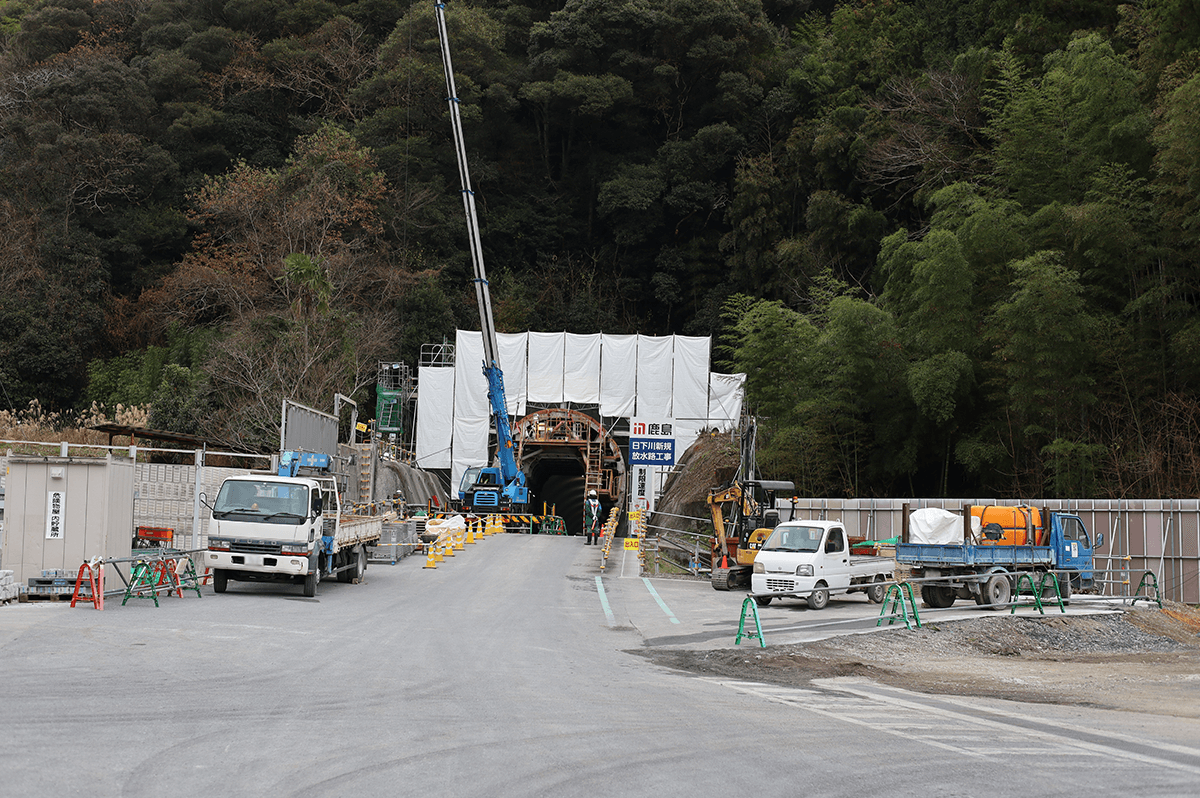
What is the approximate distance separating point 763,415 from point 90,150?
39277mm

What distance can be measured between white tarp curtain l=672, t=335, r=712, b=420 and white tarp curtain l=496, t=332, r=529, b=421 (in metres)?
8.49

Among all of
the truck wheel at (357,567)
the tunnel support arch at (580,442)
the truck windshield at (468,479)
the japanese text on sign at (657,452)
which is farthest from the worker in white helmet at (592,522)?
the tunnel support arch at (580,442)

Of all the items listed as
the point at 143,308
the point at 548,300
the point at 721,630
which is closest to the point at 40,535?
the point at 721,630

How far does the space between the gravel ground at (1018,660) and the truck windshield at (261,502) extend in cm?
832

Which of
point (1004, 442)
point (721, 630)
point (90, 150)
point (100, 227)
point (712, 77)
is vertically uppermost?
point (712, 77)

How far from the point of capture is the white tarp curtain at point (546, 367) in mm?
55469

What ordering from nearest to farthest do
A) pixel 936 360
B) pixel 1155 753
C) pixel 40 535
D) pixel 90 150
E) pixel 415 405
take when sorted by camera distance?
pixel 1155 753 < pixel 40 535 < pixel 936 360 < pixel 90 150 < pixel 415 405

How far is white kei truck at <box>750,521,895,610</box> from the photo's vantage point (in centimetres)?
2075

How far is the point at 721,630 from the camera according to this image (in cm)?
1675

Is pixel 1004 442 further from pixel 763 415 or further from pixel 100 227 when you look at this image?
pixel 100 227

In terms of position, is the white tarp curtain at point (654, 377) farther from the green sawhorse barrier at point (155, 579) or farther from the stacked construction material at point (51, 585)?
the stacked construction material at point (51, 585)

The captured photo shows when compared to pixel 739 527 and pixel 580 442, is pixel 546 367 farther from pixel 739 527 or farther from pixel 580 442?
pixel 739 527

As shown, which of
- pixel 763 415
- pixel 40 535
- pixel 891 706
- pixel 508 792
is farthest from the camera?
pixel 763 415

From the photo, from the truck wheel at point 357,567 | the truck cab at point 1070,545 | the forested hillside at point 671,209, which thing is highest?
the forested hillside at point 671,209
